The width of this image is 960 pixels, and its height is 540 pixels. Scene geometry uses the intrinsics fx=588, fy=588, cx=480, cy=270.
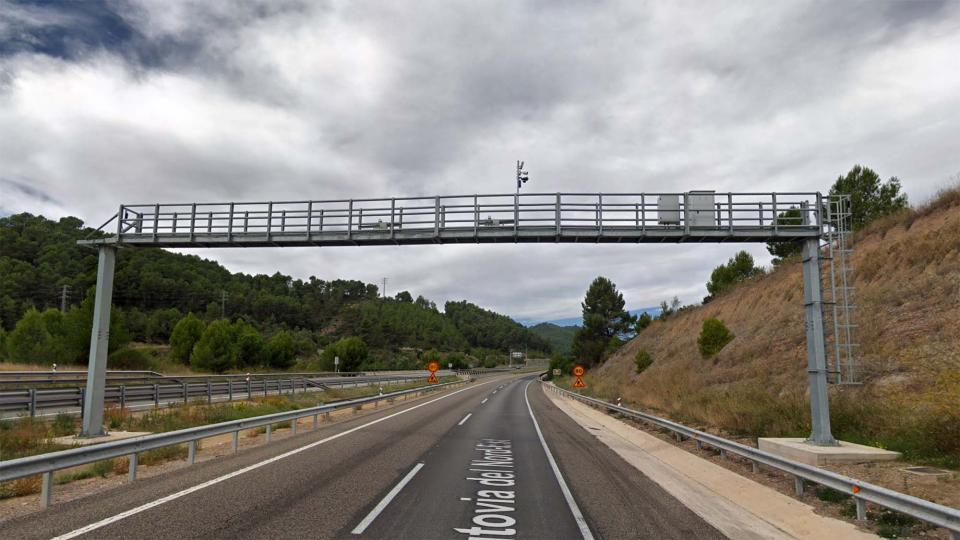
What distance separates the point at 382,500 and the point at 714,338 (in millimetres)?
30671

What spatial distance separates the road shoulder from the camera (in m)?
7.40

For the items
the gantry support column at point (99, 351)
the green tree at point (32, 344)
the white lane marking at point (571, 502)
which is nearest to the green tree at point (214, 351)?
the green tree at point (32, 344)

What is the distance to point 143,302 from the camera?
117 m

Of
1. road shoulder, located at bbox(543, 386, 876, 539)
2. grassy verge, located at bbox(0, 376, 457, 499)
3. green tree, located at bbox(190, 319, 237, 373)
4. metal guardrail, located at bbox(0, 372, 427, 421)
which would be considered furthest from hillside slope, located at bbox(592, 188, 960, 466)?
green tree, located at bbox(190, 319, 237, 373)

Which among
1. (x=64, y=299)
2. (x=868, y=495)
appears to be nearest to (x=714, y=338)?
(x=868, y=495)

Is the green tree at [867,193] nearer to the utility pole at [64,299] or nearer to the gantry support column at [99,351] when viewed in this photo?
the gantry support column at [99,351]

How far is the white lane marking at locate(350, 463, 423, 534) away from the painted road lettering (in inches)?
41.1

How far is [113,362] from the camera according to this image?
53.0 metres

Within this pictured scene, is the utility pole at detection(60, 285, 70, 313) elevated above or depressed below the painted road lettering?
above

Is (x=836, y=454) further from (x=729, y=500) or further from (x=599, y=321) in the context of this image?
(x=599, y=321)

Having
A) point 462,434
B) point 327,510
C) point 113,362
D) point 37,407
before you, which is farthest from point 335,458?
point 113,362

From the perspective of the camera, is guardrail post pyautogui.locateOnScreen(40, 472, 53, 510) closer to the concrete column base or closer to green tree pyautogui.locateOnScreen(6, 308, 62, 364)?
the concrete column base

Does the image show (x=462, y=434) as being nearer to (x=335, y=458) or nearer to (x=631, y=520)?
(x=335, y=458)

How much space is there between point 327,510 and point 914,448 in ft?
36.3
